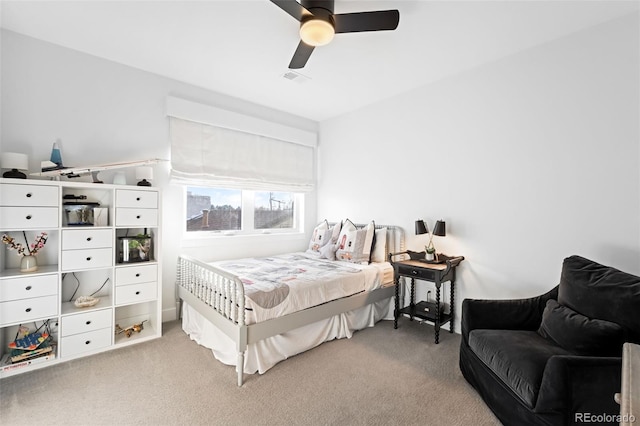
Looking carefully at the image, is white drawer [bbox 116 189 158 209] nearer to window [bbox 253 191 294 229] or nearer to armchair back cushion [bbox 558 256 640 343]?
window [bbox 253 191 294 229]

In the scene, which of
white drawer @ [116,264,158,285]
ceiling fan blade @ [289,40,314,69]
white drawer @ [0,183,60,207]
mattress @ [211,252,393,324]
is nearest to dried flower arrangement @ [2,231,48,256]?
white drawer @ [0,183,60,207]

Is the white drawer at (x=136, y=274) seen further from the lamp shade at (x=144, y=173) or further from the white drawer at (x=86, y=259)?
the lamp shade at (x=144, y=173)

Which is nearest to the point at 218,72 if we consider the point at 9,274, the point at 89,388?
the point at 9,274

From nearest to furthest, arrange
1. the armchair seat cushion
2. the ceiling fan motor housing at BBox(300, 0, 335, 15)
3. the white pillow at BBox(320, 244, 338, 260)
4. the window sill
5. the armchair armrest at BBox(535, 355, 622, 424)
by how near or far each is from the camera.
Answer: the armchair armrest at BBox(535, 355, 622, 424)
the armchair seat cushion
the ceiling fan motor housing at BBox(300, 0, 335, 15)
the window sill
the white pillow at BBox(320, 244, 338, 260)

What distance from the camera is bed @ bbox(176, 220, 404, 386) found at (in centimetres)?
228

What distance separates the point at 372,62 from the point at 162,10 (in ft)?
5.86

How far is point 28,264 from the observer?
2396mm

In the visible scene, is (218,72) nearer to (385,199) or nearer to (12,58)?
(12,58)

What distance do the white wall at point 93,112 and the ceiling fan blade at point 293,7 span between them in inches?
80.2

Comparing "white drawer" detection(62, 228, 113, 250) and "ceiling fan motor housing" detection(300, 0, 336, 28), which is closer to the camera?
"ceiling fan motor housing" detection(300, 0, 336, 28)

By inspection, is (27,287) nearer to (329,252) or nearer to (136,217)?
(136,217)

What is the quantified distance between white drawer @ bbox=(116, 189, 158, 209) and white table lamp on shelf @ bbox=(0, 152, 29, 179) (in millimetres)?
643

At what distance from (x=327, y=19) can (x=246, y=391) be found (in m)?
2.53

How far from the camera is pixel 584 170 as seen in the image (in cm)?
237
